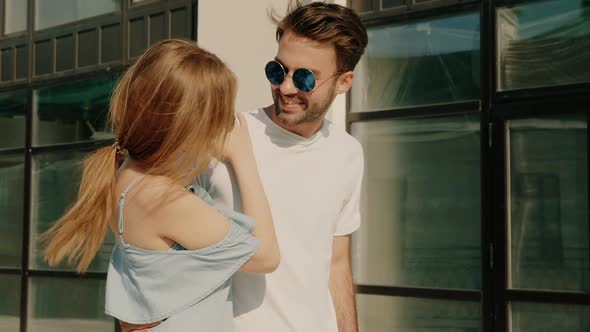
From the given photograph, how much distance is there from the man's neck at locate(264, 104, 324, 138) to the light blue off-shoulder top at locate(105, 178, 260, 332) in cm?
43

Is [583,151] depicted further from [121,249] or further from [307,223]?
[121,249]

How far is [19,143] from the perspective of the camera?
31.7 feet

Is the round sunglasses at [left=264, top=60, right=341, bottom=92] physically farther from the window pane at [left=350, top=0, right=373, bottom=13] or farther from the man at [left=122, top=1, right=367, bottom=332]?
the window pane at [left=350, top=0, right=373, bottom=13]

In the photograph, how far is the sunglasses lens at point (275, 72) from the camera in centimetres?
287

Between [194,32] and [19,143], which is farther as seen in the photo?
[19,143]

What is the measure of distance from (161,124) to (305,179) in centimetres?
57

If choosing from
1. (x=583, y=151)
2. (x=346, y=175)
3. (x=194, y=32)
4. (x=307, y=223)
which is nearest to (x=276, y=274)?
(x=307, y=223)

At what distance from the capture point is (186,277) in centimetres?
249

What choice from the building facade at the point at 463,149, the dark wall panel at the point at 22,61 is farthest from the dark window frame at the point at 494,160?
the dark wall panel at the point at 22,61

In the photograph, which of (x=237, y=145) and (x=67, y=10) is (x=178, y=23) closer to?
(x=67, y=10)

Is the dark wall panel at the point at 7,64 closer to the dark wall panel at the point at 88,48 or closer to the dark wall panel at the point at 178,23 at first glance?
the dark wall panel at the point at 88,48

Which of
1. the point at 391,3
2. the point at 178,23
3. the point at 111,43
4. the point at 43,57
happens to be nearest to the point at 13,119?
the point at 43,57

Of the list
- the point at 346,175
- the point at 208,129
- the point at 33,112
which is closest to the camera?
the point at 208,129

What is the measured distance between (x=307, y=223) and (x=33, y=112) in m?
7.08
